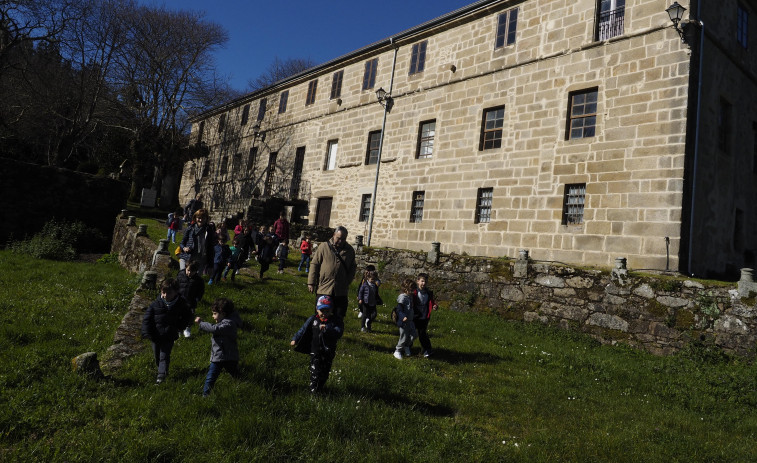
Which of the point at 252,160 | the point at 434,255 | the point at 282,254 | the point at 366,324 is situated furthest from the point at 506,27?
the point at 252,160

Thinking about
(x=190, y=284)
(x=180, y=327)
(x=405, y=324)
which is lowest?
(x=180, y=327)

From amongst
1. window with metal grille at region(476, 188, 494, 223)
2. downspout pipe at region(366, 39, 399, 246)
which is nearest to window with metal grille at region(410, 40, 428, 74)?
downspout pipe at region(366, 39, 399, 246)

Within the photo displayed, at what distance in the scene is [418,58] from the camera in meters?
19.7

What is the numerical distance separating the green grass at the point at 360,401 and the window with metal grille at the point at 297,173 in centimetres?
1594

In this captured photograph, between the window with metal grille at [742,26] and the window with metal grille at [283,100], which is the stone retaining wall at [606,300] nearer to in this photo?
the window with metal grille at [742,26]

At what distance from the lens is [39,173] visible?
63.8ft

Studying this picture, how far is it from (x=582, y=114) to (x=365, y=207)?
9972mm

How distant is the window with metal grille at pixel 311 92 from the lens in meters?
25.1

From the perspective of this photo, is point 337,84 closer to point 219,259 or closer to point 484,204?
point 484,204

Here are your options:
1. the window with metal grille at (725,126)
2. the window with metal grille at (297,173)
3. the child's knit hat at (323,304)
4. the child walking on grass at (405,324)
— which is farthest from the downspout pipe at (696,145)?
the window with metal grille at (297,173)

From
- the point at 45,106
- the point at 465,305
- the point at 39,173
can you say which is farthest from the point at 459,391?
the point at 45,106

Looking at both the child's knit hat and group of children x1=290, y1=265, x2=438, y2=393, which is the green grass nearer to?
group of children x1=290, y1=265, x2=438, y2=393

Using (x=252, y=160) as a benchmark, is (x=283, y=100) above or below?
above

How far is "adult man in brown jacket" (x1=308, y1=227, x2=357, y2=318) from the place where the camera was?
21.2ft
